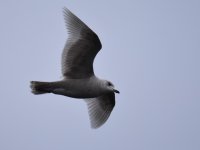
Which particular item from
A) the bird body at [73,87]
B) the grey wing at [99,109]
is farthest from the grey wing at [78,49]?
the grey wing at [99,109]

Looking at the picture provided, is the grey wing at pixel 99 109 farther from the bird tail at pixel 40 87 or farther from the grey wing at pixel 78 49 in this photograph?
the bird tail at pixel 40 87

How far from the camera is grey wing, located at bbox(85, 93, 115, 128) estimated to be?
1812cm

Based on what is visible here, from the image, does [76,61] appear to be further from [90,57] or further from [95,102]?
[95,102]

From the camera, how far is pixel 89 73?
16.7 m

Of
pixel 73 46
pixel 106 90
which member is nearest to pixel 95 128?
pixel 106 90

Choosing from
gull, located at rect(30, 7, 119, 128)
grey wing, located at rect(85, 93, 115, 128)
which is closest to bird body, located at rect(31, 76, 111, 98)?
gull, located at rect(30, 7, 119, 128)

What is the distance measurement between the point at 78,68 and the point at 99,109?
6.99 ft

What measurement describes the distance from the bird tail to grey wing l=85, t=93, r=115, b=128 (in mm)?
2081

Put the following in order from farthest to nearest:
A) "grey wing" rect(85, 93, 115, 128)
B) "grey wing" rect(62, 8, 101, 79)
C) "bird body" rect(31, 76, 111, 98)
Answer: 1. "grey wing" rect(85, 93, 115, 128)
2. "bird body" rect(31, 76, 111, 98)
3. "grey wing" rect(62, 8, 101, 79)

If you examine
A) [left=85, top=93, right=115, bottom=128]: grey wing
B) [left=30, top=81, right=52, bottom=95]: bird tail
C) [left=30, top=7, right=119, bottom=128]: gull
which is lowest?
[left=85, top=93, right=115, bottom=128]: grey wing

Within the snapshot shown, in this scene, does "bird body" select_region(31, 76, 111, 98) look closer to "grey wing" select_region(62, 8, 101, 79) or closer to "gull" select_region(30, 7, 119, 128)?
"gull" select_region(30, 7, 119, 128)

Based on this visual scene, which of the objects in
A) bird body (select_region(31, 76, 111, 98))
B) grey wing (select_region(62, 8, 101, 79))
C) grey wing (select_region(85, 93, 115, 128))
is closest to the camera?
grey wing (select_region(62, 8, 101, 79))

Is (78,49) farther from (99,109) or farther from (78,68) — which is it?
(99,109)

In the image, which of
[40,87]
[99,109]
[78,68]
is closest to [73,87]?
[78,68]
